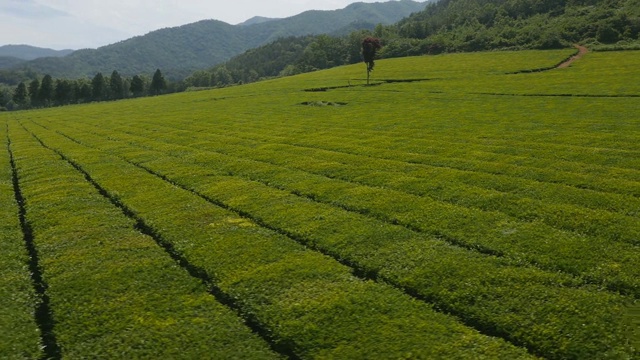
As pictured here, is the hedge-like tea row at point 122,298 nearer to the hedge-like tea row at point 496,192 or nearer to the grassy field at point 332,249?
the grassy field at point 332,249

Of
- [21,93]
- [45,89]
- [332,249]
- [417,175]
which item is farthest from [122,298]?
[21,93]

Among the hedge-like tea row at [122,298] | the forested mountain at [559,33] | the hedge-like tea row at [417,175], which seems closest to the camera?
the hedge-like tea row at [122,298]

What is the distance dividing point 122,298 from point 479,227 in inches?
567

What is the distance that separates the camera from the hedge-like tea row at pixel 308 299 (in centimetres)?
1253

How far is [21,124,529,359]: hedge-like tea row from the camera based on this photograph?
1253 cm

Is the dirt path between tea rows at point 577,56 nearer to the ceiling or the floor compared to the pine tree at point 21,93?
nearer to the floor

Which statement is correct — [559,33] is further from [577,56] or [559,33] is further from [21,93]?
[21,93]

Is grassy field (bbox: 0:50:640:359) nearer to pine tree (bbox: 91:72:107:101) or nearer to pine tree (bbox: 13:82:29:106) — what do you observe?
pine tree (bbox: 91:72:107:101)

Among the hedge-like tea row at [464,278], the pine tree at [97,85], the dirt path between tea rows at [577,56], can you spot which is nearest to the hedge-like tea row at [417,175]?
the hedge-like tea row at [464,278]

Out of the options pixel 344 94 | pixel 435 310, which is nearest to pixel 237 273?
pixel 435 310

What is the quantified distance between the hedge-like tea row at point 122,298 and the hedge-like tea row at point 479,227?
9.87 meters

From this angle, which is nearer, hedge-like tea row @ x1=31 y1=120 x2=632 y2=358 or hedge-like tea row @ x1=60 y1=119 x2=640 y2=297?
hedge-like tea row @ x1=31 y1=120 x2=632 y2=358

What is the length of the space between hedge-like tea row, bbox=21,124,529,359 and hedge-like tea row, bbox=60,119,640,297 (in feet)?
17.1

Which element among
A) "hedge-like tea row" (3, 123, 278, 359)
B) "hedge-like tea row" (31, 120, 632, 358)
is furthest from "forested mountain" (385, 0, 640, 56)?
"hedge-like tea row" (3, 123, 278, 359)
